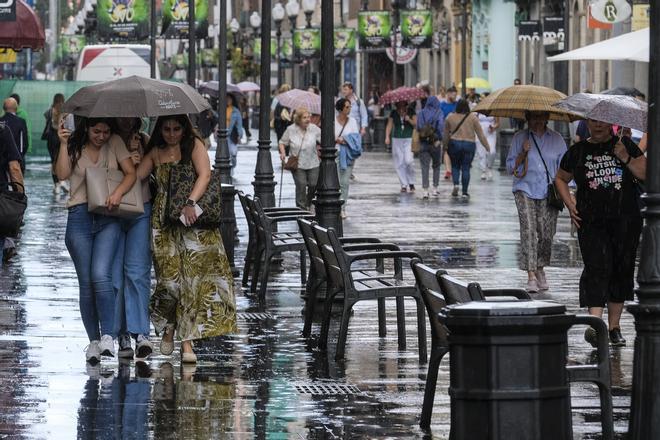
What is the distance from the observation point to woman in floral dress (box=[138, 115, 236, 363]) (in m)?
12.2

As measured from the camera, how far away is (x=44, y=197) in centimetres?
3266

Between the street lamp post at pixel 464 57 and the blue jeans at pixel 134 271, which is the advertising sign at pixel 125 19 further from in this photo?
the blue jeans at pixel 134 271

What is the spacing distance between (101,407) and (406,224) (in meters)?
16.0

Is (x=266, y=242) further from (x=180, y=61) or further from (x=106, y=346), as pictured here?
(x=180, y=61)

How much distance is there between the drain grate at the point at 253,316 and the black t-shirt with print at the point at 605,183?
3091 millimetres

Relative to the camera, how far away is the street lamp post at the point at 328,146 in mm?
15766

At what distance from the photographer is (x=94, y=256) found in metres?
12.2

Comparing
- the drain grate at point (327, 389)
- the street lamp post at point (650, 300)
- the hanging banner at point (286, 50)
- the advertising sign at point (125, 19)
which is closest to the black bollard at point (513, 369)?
the street lamp post at point (650, 300)

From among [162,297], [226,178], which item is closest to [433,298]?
[162,297]

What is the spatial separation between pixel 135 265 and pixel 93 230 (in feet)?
1.24

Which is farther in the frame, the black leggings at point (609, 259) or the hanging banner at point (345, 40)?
the hanging banner at point (345, 40)

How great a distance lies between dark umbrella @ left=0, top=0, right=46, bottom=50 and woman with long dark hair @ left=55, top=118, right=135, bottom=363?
430 inches

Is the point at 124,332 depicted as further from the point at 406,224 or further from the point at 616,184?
the point at 406,224

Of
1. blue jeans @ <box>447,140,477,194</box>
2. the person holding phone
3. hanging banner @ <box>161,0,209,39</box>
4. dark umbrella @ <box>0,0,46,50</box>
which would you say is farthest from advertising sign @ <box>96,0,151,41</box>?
the person holding phone
